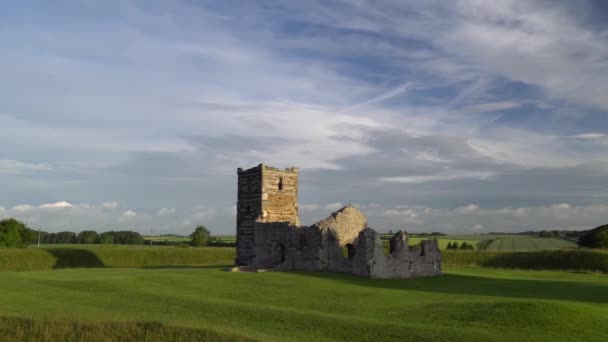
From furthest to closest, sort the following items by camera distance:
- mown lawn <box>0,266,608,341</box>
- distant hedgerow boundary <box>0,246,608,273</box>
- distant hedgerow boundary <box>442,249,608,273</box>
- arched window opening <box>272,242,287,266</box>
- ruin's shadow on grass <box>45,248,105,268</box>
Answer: ruin's shadow on grass <box>45,248,105,268</box> < distant hedgerow boundary <box>0,246,608,273</box> < distant hedgerow boundary <box>442,249,608,273</box> < arched window opening <box>272,242,287,266</box> < mown lawn <box>0,266,608,341</box>

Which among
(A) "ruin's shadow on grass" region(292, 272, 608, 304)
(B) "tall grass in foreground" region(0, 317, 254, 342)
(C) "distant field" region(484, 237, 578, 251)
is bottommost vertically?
(B) "tall grass in foreground" region(0, 317, 254, 342)

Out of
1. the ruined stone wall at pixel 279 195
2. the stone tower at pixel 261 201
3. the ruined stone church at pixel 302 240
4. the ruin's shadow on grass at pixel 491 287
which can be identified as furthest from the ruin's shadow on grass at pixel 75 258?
the ruin's shadow on grass at pixel 491 287

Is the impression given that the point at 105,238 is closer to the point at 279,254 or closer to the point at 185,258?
the point at 185,258

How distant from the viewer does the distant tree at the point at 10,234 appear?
5862 cm

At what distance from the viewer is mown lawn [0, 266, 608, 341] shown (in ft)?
43.2

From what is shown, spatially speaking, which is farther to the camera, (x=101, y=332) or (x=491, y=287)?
(x=491, y=287)

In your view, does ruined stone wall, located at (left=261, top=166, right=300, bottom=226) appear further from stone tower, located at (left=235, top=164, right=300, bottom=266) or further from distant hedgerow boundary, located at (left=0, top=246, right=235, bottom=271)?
distant hedgerow boundary, located at (left=0, top=246, right=235, bottom=271)

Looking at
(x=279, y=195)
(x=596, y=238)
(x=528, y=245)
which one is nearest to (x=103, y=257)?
(x=279, y=195)

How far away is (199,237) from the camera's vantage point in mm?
69875

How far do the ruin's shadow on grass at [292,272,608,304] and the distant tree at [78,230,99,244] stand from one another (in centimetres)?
8103

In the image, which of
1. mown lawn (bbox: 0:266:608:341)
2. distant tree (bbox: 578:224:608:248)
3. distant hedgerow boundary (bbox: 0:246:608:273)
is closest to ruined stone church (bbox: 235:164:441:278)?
mown lawn (bbox: 0:266:608:341)

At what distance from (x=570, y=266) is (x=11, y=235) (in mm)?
55014

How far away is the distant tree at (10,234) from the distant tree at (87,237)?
1377 inches

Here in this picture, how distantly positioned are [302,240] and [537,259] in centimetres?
2252
